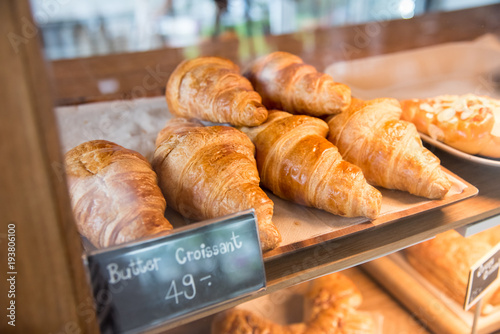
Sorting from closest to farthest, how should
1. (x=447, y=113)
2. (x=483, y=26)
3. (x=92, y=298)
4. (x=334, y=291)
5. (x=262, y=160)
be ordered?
(x=92, y=298)
(x=262, y=160)
(x=447, y=113)
(x=334, y=291)
(x=483, y=26)

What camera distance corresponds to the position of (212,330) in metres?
0.82

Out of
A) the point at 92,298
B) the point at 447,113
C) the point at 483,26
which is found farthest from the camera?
the point at 483,26

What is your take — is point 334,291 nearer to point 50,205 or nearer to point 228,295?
point 228,295

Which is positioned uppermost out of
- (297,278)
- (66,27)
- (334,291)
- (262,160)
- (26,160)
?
(66,27)

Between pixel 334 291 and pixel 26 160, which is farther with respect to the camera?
pixel 334 291

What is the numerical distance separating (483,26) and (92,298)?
4.56 ft

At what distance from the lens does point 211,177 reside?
2.03ft

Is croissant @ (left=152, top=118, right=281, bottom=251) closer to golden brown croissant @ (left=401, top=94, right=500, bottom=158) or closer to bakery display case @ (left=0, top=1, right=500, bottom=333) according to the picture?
bakery display case @ (left=0, top=1, right=500, bottom=333)

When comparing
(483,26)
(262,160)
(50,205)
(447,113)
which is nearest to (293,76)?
(262,160)

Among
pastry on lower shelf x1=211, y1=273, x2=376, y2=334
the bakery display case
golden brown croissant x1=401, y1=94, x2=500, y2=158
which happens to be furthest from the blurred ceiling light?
pastry on lower shelf x1=211, y1=273, x2=376, y2=334

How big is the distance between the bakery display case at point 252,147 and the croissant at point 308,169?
13 mm

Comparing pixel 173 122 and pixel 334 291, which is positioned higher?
A: pixel 173 122

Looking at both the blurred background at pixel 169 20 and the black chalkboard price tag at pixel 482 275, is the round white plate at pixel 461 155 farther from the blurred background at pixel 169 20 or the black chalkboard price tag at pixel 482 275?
the blurred background at pixel 169 20

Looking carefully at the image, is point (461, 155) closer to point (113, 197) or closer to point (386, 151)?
point (386, 151)
